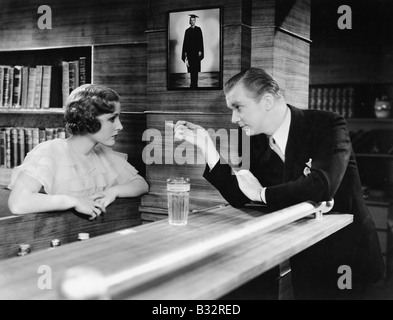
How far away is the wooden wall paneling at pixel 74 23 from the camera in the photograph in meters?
3.39

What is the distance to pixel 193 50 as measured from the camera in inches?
118

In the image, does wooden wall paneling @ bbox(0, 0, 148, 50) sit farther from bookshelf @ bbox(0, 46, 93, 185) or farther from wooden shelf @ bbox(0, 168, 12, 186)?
wooden shelf @ bbox(0, 168, 12, 186)

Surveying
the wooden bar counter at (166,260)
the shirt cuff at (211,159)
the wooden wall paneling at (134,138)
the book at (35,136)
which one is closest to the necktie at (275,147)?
the shirt cuff at (211,159)

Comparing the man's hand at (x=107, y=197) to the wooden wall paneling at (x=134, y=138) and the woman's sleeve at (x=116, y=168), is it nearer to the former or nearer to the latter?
the woman's sleeve at (x=116, y=168)

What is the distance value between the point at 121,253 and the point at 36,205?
1.20m

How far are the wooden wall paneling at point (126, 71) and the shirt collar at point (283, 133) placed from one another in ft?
4.18

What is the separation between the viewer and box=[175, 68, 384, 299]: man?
226 centimetres

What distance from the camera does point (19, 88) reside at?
4.05 metres

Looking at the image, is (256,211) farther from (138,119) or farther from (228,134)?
(138,119)

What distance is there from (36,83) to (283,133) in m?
2.31

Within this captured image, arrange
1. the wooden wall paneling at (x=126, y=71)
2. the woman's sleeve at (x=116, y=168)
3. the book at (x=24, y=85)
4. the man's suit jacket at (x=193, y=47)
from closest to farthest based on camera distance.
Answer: the man's suit jacket at (x=193, y=47), the woman's sleeve at (x=116, y=168), the wooden wall paneling at (x=126, y=71), the book at (x=24, y=85)

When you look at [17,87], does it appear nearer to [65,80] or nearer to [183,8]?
[65,80]

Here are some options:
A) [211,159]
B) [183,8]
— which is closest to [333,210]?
[211,159]

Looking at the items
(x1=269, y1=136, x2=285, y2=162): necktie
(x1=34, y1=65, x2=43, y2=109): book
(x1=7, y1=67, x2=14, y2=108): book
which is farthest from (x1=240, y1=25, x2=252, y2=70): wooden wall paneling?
(x1=7, y1=67, x2=14, y2=108): book
